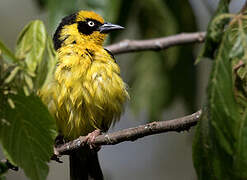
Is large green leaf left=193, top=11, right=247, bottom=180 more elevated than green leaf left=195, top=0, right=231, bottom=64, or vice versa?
green leaf left=195, top=0, right=231, bottom=64

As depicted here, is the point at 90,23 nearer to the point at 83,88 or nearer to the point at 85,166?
the point at 83,88

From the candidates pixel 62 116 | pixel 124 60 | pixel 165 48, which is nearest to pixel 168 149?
pixel 124 60

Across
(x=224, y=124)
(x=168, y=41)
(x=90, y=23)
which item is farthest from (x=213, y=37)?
(x=90, y=23)

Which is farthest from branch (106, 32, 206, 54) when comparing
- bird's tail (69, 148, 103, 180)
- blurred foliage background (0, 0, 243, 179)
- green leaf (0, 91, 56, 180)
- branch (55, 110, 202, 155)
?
green leaf (0, 91, 56, 180)

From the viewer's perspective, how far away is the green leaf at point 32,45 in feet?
6.39

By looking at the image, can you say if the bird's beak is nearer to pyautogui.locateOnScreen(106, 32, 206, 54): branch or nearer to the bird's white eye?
the bird's white eye

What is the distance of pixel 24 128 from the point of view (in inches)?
81.3

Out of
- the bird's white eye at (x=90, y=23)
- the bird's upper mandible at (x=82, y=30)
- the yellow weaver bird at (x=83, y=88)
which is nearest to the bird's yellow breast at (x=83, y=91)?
the yellow weaver bird at (x=83, y=88)

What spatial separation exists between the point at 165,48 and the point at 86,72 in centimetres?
102

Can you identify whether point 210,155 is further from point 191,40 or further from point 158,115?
point 191,40

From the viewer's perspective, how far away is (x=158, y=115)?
4.59 m

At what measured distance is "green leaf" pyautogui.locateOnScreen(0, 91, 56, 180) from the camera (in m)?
2.05

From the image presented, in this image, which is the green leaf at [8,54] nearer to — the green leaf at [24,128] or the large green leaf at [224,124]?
the green leaf at [24,128]

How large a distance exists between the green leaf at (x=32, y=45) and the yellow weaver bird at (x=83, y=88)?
2.06 metres
